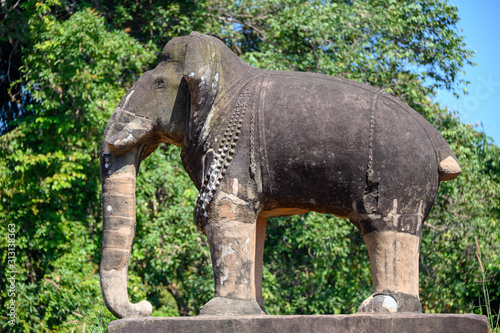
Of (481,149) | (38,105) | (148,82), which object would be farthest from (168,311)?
(148,82)

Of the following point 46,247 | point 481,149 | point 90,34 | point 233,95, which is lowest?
point 46,247

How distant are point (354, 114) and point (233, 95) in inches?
27.0

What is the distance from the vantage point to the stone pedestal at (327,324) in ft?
10.8

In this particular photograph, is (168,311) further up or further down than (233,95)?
further down

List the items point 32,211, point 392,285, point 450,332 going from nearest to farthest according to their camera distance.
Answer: point 450,332 < point 392,285 < point 32,211

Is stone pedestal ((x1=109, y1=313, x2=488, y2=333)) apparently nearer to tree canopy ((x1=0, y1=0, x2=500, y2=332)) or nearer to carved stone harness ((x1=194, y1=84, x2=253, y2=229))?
carved stone harness ((x1=194, y1=84, x2=253, y2=229))

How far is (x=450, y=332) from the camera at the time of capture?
3.28 metres

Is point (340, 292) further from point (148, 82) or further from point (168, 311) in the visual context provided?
point (148, 82)

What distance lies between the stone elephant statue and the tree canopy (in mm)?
5391

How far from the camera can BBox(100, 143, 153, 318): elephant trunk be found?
371 centimetres

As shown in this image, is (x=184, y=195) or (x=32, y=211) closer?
(x=184, y=195)

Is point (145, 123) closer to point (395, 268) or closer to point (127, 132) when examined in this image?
point (127, 132)

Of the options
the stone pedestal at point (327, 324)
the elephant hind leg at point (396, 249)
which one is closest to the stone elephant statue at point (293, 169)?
the elephant hind leg at point (396, 249)

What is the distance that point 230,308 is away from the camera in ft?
11.5
